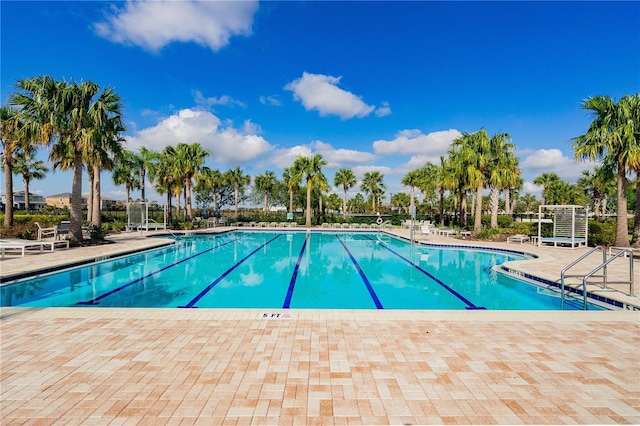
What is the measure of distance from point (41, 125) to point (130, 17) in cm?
596

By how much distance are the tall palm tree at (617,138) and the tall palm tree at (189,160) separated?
2308 centimetres

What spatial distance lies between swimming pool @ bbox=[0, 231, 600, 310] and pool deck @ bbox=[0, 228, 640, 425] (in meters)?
1.97

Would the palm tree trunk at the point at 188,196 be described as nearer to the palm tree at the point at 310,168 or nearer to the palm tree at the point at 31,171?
the palm tree at the point at 310,168

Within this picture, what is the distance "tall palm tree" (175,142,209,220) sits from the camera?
24297 mm

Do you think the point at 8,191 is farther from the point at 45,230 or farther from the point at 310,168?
the point at 310,168

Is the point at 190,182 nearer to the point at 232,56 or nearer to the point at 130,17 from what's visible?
the point at 232,56

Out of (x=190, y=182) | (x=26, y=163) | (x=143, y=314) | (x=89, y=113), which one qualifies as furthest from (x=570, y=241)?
(x=26, y=163)

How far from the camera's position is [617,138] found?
12.6m

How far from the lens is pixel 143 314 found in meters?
5.02

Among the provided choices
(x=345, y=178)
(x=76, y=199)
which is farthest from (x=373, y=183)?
→ (x=76, y=199)

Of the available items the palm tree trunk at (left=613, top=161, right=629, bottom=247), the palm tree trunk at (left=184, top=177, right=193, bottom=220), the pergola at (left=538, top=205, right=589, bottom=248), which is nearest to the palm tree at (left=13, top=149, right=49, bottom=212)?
the palm tree trunk at (left=184, top=177, right=193, bottom=220)

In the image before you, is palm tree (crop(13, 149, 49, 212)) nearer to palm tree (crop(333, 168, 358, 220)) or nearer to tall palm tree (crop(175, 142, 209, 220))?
tall palm tree (crop(175, 142, 209, 220))

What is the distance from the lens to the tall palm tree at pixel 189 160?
2430 cm

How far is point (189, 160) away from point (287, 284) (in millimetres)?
18968
